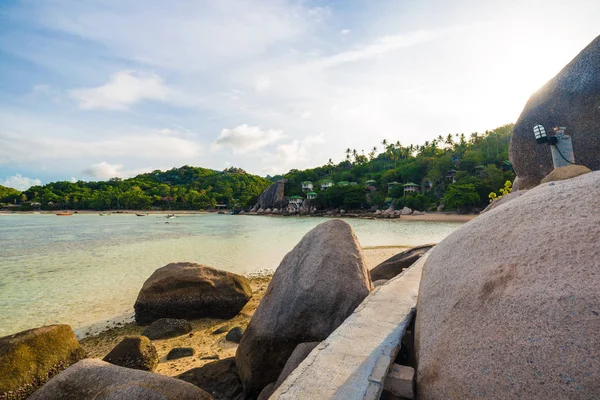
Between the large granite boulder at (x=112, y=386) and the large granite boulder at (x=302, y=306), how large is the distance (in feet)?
3.86

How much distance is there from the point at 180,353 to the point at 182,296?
2.03m

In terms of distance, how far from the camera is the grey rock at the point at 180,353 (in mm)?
6117

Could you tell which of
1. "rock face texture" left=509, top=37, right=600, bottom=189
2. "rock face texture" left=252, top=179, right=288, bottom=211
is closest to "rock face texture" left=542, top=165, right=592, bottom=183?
"rock face texture" left=509, top=37, right=600, bottom=189

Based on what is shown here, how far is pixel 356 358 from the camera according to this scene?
9.52ft

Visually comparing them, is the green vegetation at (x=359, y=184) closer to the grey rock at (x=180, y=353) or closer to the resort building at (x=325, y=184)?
the resort building at (x=325, y=184)

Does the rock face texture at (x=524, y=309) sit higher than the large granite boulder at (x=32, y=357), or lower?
higher

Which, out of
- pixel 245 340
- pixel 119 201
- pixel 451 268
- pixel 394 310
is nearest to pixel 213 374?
pixel 245 340

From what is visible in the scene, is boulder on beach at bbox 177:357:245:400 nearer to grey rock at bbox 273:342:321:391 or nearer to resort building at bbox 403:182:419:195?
grey rock at bbox 273:342:321:391

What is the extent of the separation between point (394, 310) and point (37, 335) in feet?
17.2

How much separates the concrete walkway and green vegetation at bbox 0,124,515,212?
5092 centimetres

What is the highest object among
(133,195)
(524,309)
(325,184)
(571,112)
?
(325,184)

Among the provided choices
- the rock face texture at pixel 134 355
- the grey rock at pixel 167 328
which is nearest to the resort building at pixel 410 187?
the grey rock at pixel 167 328

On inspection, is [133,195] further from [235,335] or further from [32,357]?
[32,357]

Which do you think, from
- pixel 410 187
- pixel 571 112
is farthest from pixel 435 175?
pixel 571 112
